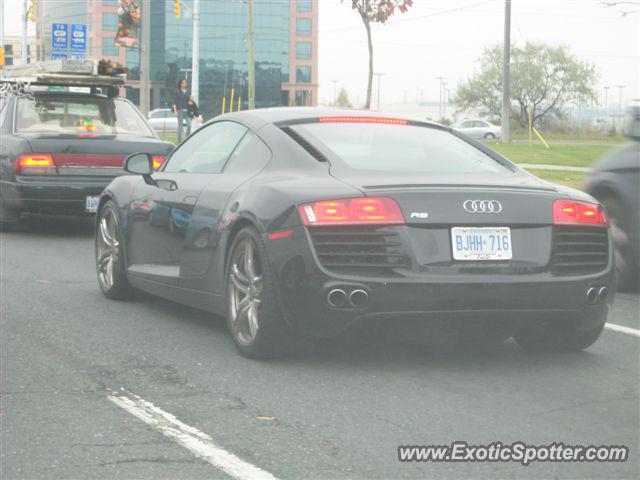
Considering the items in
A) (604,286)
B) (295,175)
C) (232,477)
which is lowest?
(232,477)

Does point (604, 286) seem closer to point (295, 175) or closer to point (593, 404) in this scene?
point (593, 404)

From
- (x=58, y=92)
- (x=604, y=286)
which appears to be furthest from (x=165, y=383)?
(x=58, y=92)

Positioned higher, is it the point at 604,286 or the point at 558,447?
the point at 604,286

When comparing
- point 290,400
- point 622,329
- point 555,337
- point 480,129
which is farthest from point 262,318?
point 480,129

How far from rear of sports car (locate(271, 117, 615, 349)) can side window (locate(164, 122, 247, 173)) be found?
122cm

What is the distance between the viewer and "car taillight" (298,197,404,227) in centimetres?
586

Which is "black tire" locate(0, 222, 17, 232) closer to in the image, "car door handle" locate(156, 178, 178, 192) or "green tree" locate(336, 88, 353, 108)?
"car door handle" locate(156, 178, 178, 192)

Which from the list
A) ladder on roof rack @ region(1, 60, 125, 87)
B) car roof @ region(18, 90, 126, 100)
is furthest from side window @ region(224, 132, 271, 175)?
ladder on roof rack @ region(1, 60, 125, 87)

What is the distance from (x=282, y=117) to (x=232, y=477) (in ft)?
10.5

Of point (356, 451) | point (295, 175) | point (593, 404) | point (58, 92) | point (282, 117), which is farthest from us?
point (58, 92)

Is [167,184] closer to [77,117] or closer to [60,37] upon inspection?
[77,117]

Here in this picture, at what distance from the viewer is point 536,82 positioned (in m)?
88.0

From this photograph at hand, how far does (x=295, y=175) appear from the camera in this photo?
21.1 feet

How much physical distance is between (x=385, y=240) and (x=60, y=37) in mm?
30608
